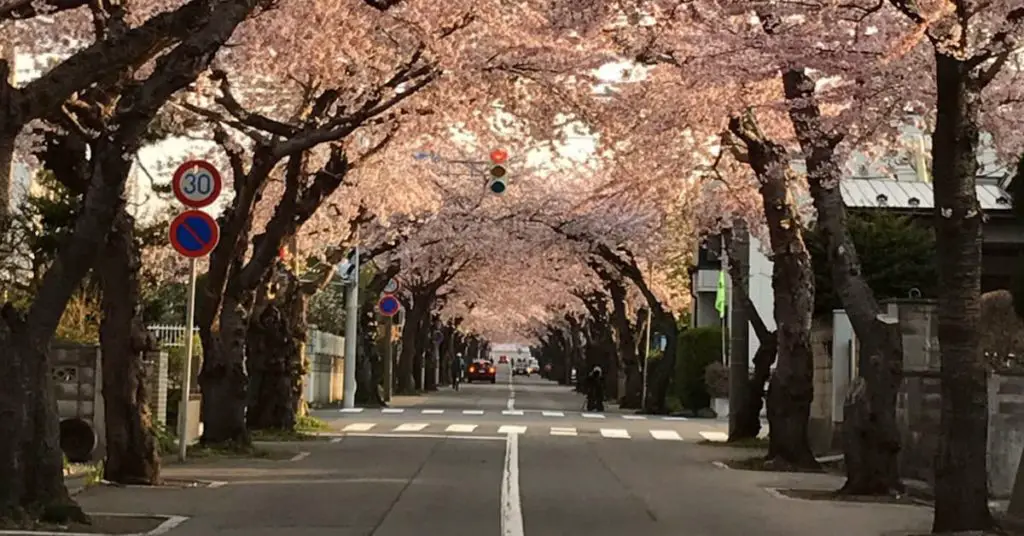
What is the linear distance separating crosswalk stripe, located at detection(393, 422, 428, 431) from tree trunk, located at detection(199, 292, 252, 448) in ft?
29.3

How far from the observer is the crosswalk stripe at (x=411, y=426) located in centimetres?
2988

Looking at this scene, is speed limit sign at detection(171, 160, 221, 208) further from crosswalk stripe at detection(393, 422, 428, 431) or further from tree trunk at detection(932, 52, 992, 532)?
crosswalk stripe at detection(393, 422, 428, 431)

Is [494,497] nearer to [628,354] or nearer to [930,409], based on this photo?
[930,409]

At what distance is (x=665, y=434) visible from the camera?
30.8m

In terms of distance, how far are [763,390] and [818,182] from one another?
9.29 metres

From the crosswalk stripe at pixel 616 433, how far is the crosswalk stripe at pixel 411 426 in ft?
12.8

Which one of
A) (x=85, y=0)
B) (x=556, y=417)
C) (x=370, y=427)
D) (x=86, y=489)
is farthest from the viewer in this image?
(x=556, y=417)

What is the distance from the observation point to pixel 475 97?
72.2 feet

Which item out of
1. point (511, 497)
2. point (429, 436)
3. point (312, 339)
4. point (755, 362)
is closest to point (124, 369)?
point (511, 497)

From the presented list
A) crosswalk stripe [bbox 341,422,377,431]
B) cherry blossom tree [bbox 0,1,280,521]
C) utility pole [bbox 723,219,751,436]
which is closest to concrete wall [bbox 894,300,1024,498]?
utility pole [bbox 723,219,751,436]

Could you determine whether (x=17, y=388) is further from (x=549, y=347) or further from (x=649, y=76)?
(x=549, y=347)

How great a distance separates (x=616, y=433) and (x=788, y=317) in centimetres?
948

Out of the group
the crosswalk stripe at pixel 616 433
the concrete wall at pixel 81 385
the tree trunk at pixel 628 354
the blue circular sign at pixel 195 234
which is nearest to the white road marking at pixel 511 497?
the blue circular sign at pixel 195 234

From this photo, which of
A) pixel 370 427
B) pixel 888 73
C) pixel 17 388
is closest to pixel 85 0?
pixel 17 388
